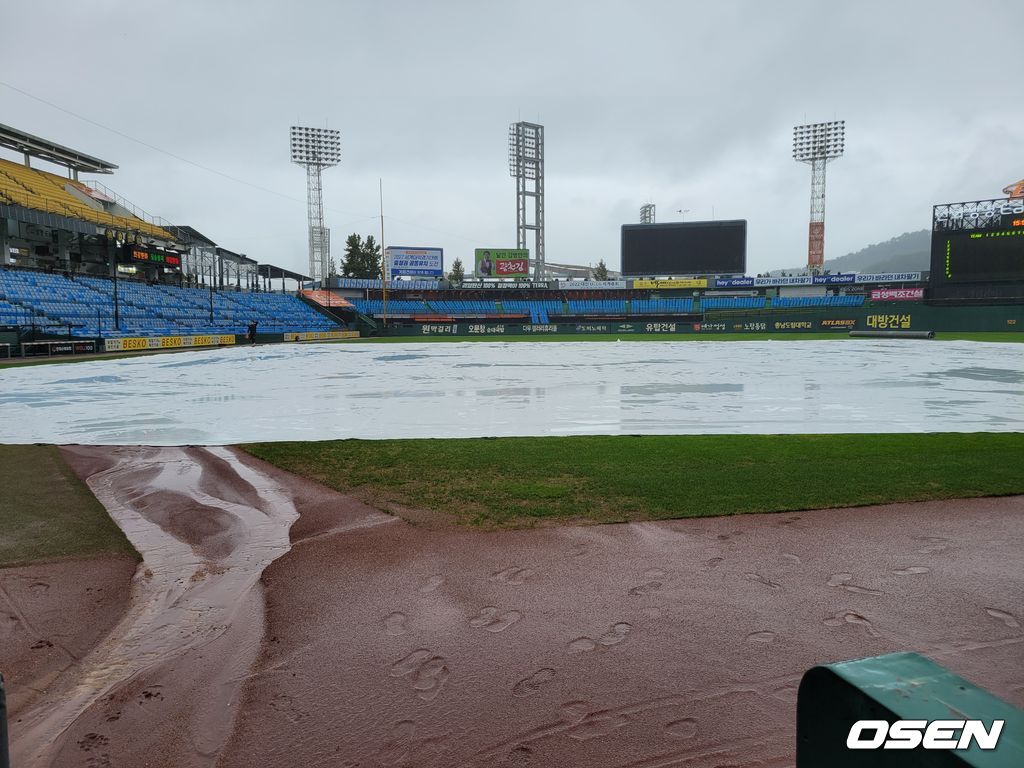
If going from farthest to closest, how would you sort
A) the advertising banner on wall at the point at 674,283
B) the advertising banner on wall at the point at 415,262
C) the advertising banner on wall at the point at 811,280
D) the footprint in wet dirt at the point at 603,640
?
the advertising banner on wall at the point at 415,262 < the advertising banner on wall at the point at 674,283 < the advertising banner on wall at the point at 811,280 < the footprint in wet dirt at the point at 603,640

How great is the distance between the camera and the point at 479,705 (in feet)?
10.2

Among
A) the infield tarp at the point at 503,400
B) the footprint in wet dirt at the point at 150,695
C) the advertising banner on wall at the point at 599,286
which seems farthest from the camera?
the advertising banner on wall at the point at 599,286

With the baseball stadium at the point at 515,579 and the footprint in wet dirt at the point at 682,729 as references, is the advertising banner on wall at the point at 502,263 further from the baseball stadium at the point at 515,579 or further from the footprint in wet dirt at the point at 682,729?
the footprint in wet dirt at the point at 682,729

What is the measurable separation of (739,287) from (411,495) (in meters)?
73.2

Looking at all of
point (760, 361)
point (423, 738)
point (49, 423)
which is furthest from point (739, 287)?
point (423, 738)

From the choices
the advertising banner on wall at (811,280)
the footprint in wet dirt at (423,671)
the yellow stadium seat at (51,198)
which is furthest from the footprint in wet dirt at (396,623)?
the advertising banner on wall at (811,280)

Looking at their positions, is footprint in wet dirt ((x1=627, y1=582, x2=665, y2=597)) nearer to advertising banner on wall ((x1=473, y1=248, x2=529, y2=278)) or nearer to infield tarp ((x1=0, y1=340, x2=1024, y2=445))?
infield tarp ((x1=0, y1=340, x2=1024, y2=445))

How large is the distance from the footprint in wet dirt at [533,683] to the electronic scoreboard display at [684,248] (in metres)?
68.2

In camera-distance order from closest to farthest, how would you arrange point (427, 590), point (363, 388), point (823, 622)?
point (823, 622) → point (427, 590) → point (363, 388)

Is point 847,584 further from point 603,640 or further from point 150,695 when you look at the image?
point 150,695

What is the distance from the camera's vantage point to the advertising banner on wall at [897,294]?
6344 centimetres

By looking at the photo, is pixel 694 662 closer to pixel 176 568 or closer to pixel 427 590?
pixel 427 590

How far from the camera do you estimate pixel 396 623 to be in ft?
12.9

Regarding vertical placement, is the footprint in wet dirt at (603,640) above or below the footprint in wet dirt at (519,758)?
above
